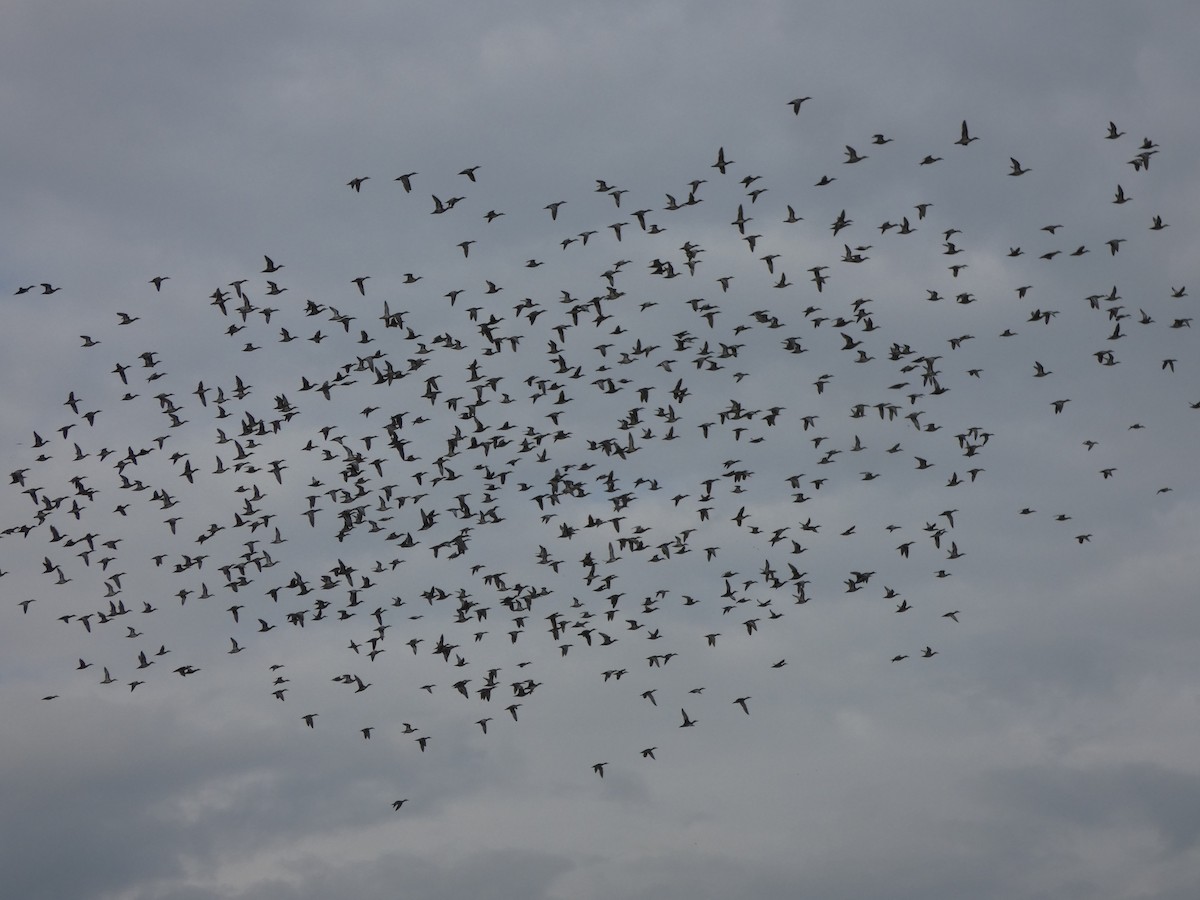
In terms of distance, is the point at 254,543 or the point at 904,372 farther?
the point at 254,543

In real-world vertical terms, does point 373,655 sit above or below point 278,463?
below

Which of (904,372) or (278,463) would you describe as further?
(278,463)

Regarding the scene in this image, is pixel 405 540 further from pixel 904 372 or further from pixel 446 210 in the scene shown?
pixel 904 372

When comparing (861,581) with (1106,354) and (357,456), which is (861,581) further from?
(357,456)

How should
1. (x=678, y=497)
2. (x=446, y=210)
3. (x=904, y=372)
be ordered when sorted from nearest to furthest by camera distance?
(x=446, y=210)
(x=904, y=372)
(x=678, y=497)

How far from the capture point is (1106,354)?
136000 mm

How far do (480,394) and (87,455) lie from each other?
31553 mm

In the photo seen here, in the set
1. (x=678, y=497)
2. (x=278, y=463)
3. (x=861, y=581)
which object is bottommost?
(x=861, y=581)

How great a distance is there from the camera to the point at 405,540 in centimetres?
14712

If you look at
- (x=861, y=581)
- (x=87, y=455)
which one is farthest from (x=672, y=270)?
(x=87, y=455)

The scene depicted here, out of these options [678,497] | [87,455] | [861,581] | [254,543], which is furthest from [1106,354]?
[87,455]

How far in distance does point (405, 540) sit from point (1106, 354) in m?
52.3

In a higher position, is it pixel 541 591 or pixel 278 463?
pixel 278 463

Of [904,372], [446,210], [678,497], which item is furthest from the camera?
[678,497]
